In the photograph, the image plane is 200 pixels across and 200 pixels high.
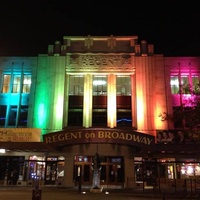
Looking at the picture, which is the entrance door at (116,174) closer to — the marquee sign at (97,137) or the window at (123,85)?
the marquee sign at (97,137)

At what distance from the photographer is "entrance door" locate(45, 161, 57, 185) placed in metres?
35.2

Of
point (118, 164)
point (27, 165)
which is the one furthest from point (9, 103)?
Result: point (118, 164)

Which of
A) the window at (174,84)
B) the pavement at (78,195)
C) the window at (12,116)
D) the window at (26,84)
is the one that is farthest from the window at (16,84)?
the window at (174,84)

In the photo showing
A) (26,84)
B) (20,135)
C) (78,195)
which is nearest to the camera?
(78,195)

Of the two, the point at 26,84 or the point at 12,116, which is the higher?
the point at 26,84

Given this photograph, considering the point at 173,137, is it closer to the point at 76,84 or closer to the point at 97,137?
the point at 97,137

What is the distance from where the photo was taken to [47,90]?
38375 millimetres

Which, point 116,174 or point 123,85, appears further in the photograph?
point 123,85

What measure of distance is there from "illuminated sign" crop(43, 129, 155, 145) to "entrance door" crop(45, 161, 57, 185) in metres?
5.93

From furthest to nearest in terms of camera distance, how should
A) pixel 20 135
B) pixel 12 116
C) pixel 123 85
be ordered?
1. pixel 123 85
2. pixel 12 116
3. pixel 20 135

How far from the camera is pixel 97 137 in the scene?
97.5 feet

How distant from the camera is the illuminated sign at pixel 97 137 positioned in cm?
2972

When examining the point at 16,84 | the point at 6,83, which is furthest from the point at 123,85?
the point at 6,83

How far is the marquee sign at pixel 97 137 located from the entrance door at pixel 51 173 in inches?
234
